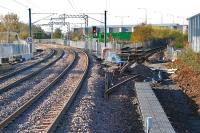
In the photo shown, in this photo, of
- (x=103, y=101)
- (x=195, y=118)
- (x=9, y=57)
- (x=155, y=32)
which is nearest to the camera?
(x=195, y=118)

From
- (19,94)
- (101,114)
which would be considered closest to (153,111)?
(101,114)

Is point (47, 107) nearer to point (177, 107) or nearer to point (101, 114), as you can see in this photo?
point (101, 114)

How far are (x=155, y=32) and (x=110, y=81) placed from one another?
80657 mm

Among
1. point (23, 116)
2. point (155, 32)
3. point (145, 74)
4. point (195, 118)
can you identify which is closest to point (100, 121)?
→ point (23, 116)

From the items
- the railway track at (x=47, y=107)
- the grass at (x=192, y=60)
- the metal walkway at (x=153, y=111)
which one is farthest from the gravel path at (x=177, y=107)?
the railway track at (x=47, y=107)

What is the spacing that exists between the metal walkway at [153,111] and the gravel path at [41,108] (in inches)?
122

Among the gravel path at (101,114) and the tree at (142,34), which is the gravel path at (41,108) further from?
the tree at (142,34)

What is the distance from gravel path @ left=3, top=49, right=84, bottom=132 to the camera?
1418 cm

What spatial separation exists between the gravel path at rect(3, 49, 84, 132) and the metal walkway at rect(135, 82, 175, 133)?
3.11 metres

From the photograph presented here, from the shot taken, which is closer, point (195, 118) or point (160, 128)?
point (160, 128)

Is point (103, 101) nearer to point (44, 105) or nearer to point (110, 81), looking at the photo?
point (44, 105)

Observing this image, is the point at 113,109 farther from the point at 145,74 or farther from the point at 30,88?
the point at 145,74

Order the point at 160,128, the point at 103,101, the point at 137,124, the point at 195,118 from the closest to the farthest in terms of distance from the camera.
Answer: the point at 160,128 < the point at 137,124 < the point at 195,118 < the point at 103,101

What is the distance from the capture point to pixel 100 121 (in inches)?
609
